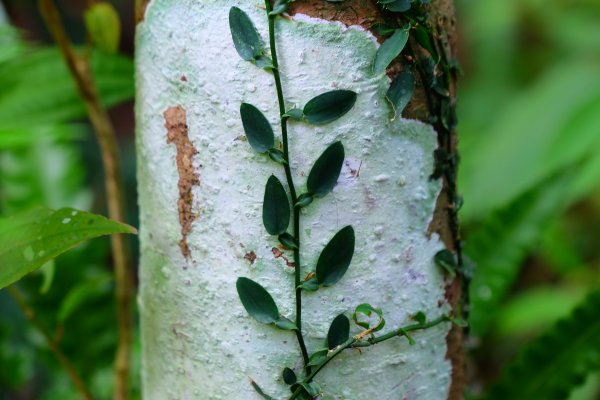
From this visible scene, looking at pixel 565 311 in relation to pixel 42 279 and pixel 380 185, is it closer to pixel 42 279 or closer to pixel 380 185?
pixel 42 279

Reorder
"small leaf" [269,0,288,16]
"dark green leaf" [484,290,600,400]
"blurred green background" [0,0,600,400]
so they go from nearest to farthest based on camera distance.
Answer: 1. "small leaf" [269,0,288,16]
2. "dark green leaf" [484,290,600,400]
3. "blurred green background" [0,0,600,400]

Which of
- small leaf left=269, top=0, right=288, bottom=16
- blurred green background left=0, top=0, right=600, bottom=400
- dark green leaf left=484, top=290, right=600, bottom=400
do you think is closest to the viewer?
small leaf left=269, top=0, right=288, bottom=16

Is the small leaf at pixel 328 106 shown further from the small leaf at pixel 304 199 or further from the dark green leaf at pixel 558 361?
the dark green leaf at pixel 558 361

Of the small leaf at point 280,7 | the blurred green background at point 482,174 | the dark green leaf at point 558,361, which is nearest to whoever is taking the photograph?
the small leaf at point 280,7

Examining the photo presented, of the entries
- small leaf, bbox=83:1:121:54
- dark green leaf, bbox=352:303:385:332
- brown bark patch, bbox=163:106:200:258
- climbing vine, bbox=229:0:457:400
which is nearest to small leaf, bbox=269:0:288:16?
climbing vine, bbox=229:0:457:400

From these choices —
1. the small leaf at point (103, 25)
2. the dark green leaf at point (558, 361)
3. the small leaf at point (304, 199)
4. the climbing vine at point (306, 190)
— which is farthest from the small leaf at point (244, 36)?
the dark green leaf at point (558, 361)

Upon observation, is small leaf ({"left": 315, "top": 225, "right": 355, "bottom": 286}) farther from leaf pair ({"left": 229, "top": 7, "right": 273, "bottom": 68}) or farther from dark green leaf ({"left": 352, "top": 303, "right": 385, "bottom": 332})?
leaf pair ({"left": 229, "top": 7, "right": 273, "bottom": 68})

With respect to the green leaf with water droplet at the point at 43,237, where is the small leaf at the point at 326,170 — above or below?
above
